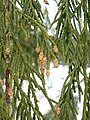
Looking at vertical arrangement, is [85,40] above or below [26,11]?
below

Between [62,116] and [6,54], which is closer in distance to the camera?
[6,54]

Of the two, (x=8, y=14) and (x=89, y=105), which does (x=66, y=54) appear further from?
(x=8, y=14)

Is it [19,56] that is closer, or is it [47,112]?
[19,56]

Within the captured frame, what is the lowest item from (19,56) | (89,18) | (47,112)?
(47,112)

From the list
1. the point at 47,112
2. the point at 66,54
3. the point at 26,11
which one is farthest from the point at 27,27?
the point at 47,112

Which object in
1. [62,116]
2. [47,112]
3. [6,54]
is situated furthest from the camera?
[47,112]

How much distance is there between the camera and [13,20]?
42.7 inches

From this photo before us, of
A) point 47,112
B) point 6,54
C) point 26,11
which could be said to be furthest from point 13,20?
point 47,112

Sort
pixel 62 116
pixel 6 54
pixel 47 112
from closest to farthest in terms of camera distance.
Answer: pixel 6 54 → pixel 62 116 → pixel 47 112

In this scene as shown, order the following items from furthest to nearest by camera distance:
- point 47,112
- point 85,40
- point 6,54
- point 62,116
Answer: point 47,112 < point 62,116 < point 85,40 < point 6,54

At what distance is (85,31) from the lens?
42.6 inches

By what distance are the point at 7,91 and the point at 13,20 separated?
0.26 m

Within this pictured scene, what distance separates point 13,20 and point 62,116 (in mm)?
396

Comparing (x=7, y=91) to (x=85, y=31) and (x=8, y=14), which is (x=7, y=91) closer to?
(x=8, y=14)
